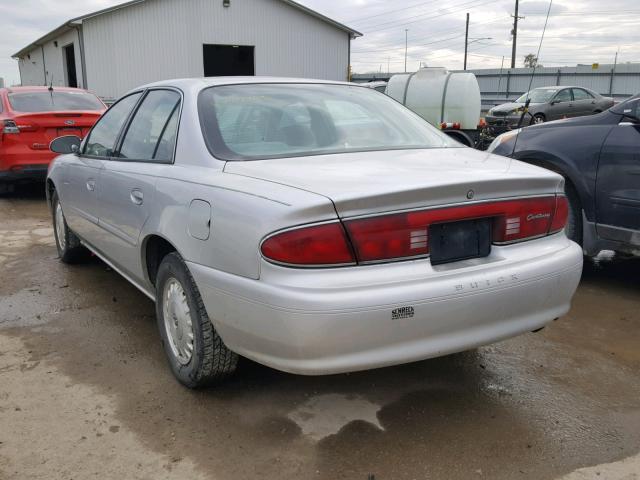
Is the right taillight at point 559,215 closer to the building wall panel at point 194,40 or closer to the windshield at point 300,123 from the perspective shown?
the windshield at point 300,123

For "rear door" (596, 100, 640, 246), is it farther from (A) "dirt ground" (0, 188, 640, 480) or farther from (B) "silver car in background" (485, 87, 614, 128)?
(B) "silver car in background" (485, 87, 614, 128)

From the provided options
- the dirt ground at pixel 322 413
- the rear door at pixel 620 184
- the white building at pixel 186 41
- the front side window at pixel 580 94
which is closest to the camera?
the dirt ground at pixel 322 413

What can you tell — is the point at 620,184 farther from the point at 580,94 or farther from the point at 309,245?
the point at 580,94

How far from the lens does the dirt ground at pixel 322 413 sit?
2379mm

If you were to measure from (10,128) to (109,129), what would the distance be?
469cm

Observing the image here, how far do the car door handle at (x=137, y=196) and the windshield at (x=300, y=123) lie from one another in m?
0.55

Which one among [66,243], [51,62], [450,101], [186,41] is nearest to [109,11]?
[186,41]

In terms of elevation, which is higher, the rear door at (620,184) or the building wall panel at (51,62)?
the building wall panel at (51,62)

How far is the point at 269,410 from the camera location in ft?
9.12

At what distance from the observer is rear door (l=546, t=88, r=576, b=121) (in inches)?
781

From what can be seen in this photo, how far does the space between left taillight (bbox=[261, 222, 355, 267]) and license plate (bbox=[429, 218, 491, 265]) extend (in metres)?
0.40

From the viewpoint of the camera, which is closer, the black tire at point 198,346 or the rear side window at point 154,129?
the black tire at point 198,346

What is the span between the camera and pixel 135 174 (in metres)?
3.29

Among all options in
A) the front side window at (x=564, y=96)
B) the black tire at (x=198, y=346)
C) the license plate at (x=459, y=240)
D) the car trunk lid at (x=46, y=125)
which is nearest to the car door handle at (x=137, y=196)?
the black tire at (x=198, y=346)
